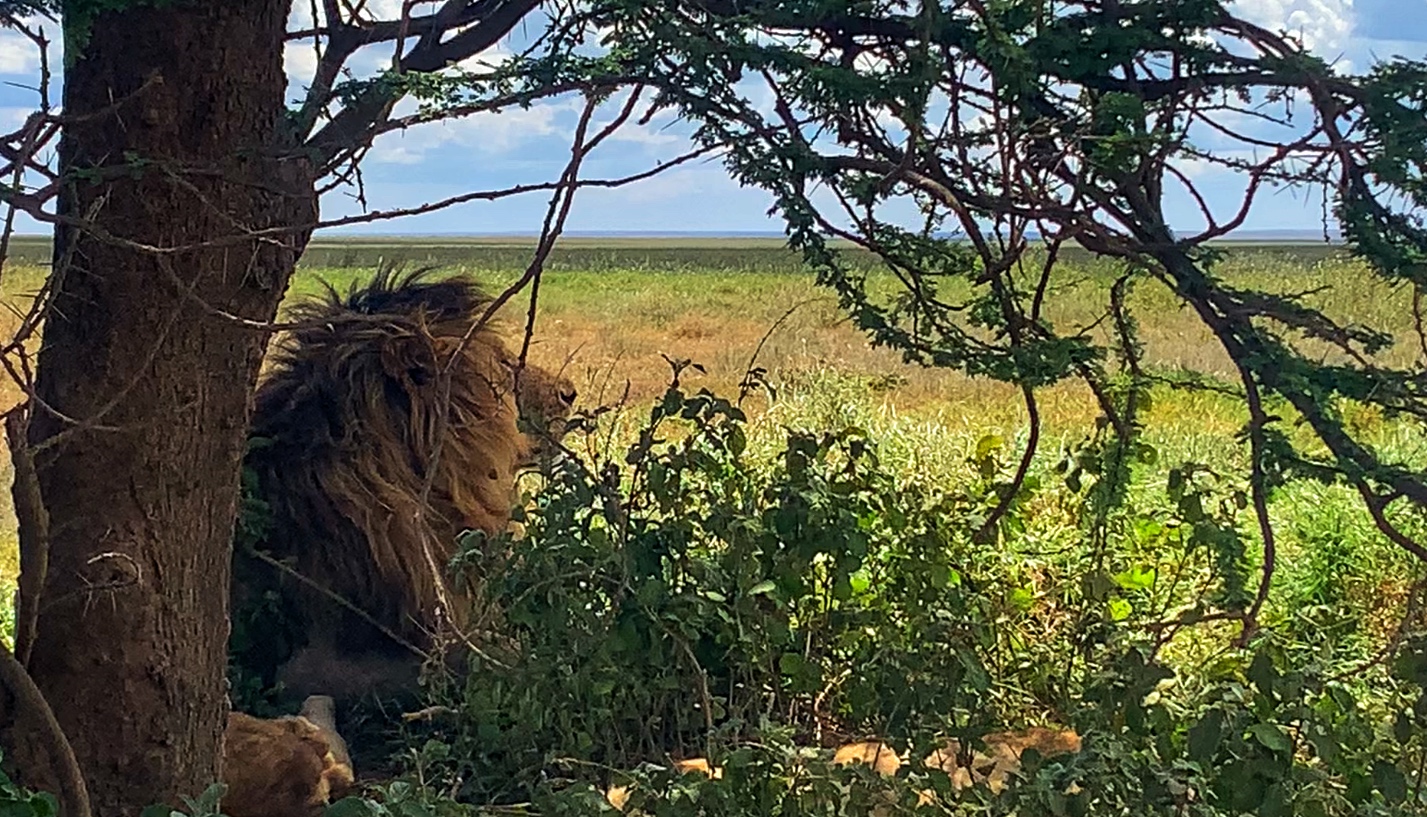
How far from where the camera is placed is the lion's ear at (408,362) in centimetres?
279

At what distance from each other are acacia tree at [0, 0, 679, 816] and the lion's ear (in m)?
0.91

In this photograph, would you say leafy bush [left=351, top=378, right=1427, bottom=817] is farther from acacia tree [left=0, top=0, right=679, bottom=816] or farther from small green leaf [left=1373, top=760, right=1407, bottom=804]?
acacia tree [left=0, top=0, right=679, bottom=816]

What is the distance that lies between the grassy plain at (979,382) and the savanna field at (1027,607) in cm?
1

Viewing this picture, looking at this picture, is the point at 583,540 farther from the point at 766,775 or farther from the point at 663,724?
the point at 766,775

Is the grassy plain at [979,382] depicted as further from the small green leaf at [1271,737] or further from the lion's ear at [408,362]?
the small green leaf at [1271,737]

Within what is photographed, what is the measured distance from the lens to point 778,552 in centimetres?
205

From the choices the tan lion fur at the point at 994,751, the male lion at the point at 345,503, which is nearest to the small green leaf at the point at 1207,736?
the tan lion fur at the point at 994,751

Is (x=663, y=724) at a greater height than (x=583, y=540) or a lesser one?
lesser

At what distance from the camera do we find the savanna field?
5.06 ft

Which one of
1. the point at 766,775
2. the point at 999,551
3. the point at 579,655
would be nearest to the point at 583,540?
the point at 579,655

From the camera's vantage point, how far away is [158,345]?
170cm

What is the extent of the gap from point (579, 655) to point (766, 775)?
1.48ft

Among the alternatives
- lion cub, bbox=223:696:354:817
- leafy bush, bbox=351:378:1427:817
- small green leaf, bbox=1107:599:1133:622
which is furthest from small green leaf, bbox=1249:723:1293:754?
small green leaf, bbox=1107:599:1133:622

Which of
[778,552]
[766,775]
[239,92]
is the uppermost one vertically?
[239,92]
